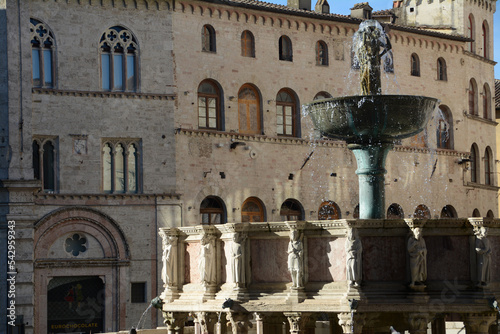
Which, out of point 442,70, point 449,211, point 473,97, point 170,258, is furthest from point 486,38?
point 170,258

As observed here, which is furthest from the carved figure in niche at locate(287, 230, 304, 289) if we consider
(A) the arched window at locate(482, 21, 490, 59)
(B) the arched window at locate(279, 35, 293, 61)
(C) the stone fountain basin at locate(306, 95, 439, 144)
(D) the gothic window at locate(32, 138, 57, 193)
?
Answer: (A) the arched window at locate(482, 21, 490, 59)

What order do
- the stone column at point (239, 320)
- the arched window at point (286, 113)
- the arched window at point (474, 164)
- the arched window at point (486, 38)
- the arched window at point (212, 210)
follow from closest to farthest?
the stone column at point (239, 320)
the arched window at point (212, 210)
the arched window at point (286, 113)
the arched window at point (474, 164)
the arched window at point (486, 38)

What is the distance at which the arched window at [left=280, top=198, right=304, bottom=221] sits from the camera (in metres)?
36.0

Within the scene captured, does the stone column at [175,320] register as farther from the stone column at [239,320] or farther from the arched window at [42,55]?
the arched window at [42,55]

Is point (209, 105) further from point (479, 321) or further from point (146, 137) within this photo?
point (479, 321)

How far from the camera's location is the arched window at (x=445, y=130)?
134 ft

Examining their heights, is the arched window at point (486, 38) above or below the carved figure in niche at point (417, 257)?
above

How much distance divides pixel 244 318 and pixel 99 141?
16606 millimetres

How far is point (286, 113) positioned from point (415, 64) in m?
6.21

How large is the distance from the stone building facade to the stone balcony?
1512 centimetres

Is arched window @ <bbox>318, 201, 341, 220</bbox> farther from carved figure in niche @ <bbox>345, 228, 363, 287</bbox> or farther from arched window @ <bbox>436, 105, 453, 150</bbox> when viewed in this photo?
carved figure in niche @ <bbox>345, 228, 363, 287</bbox>

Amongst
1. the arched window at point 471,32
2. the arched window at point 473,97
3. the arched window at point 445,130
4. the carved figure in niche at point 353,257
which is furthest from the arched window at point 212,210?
the carved figure in niche at point 353,257

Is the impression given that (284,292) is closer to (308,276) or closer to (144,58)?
(308,276)

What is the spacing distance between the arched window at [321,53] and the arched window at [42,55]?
956 cm
